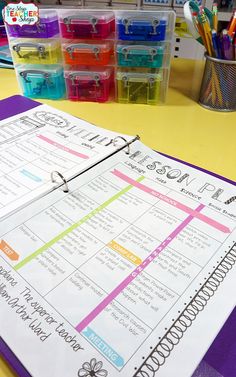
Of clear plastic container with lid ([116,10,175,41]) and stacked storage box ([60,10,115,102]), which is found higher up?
clear plastic container with lid ([116,10,175,41])

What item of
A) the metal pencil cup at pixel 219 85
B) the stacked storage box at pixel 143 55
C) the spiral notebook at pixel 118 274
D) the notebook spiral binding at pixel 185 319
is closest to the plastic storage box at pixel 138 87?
the stacked storage box at pixel 143 55

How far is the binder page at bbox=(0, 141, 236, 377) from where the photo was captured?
10.2 inches

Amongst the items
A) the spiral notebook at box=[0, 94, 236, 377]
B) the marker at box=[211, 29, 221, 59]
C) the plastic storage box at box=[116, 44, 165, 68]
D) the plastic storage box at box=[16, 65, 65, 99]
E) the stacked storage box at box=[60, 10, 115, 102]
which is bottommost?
the spiral notebook at box=[0, 94, 236, 377]

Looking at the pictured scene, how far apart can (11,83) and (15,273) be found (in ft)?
2.03

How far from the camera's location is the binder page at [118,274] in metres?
0.26

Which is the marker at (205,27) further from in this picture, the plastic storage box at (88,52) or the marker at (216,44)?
the plastic storage box at (88,52)

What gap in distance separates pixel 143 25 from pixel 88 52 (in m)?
0.13

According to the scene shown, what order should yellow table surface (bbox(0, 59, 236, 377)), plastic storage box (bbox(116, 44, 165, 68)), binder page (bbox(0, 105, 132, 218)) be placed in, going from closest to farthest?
binder page (bbox(0, 105, 132, 218))
yellow table surface (bbox(0, 59, 236, 377))
plastic storage box (bbox(116, 44, 165, 68))

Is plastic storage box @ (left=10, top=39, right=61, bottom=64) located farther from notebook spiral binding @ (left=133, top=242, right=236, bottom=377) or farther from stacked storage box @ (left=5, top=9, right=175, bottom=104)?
notebook spiral binding @ (left=133, top=242, right=236, bottom=377)

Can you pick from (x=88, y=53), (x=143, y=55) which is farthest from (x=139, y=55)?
(x=88, y=53)

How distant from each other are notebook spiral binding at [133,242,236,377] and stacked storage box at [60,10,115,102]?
1.62 ft

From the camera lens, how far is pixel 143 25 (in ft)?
2.05

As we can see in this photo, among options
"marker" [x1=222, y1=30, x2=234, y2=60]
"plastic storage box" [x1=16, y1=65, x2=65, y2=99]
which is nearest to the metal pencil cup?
"marker" [x1=222, y1=30, x2=234, y2=60]

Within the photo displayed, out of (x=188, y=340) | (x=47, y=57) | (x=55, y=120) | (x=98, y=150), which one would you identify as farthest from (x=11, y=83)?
(x=188, y=340)
